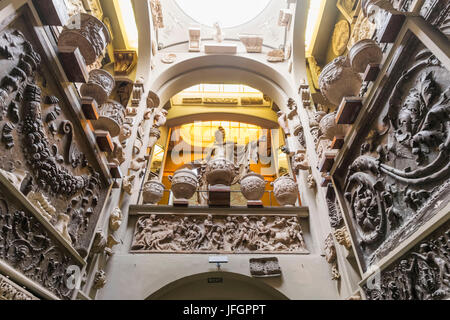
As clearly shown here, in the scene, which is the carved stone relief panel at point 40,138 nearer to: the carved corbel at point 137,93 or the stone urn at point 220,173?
the stone urn at point 220,173

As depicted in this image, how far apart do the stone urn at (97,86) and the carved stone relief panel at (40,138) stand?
0.44 meters

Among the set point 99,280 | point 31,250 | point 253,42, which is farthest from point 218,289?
point 253,42

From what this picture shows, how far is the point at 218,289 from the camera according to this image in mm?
4645

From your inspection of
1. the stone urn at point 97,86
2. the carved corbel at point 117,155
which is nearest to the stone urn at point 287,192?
the carved corbel at point 117,155

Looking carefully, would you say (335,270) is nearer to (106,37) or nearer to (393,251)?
(393,251)

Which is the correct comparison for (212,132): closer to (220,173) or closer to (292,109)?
(292,109)

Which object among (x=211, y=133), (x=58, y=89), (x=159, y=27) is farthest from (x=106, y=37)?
(x=211, y=133)

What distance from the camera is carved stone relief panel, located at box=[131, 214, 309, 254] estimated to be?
15.4ft

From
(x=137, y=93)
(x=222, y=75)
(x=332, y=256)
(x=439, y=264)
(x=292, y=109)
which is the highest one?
(x=222, y=75)

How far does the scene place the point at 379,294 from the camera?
251 cm

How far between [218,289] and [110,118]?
328 cm

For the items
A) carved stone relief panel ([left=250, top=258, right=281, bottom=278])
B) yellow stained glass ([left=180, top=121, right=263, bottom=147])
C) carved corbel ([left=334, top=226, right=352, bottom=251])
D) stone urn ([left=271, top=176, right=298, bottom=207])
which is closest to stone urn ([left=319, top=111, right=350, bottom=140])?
carved corbel ([left=334, top=226, right=352, bottom=251])

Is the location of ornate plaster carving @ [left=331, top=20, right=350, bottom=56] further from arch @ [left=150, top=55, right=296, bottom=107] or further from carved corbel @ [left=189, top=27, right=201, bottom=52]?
carved corbel @ [left=189, top=27, right=201, bottom=52]

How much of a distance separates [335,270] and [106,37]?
4438 mm
